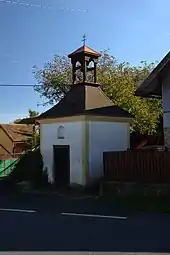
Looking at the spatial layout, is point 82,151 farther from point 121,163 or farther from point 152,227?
point 152,227

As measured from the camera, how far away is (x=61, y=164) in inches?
840

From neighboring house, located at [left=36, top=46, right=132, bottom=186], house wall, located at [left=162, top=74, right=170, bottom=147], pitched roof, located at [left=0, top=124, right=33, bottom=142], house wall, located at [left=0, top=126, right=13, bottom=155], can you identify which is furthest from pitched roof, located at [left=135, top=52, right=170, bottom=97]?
house wall, located at [left=0, top=126, right=13, bottom=155]

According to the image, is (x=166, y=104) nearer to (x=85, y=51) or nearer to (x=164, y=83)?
(x=164, y=83)

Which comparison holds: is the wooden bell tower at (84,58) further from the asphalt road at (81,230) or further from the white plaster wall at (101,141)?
the asphalt road at (81,230)

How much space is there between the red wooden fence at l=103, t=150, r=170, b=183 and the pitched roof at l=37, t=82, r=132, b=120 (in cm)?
296

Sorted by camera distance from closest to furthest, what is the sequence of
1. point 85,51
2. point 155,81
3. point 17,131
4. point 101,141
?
point 155,81, point 101,141, point 85,51, point 17,131

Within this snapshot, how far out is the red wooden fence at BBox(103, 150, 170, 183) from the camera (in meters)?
16.7

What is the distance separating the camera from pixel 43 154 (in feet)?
73.0

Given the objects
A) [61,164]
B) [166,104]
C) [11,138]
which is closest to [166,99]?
[166,104]

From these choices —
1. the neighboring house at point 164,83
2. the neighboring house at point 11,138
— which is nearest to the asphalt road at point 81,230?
the neighboring house at point 164,83

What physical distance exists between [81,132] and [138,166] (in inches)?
149

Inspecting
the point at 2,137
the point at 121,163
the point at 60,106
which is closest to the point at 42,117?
the point at 60,106

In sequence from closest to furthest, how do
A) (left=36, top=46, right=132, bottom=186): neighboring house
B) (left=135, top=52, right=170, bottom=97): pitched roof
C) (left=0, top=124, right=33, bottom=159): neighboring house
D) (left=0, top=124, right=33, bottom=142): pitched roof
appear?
(left=135, top=52, right=170, bottom=97): pitched roof
(left=36, top=46, right=132, bottom=186): neighboring house
(left=0, top=124, right=33, bottom=159): neighboring house
(left=0, top=124, right=33, bottom=142): pitched roof

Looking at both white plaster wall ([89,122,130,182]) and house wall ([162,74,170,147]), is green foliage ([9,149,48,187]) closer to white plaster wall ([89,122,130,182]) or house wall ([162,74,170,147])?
white plaster wall ([89,122,130,182])
